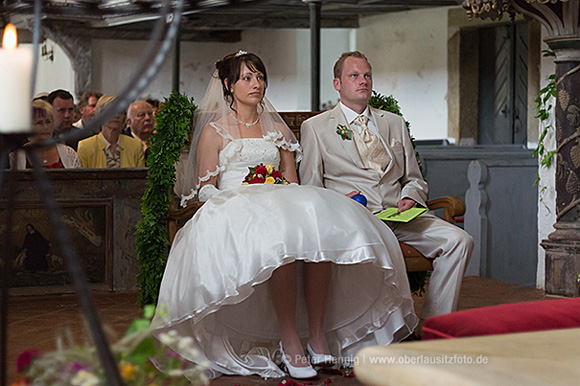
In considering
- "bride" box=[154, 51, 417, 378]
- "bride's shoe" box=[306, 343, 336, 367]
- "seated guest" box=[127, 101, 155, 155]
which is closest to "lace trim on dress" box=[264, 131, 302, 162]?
"bride" box=[154, 51, 417, 378]

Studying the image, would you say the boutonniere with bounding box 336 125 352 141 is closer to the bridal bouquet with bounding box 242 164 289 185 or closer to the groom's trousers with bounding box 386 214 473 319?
the bridal bouquet with bounding box 242 164 289 185

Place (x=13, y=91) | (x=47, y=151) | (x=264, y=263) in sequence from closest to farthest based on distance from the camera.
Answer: (x=13, y=91)
(x=264, y=263)
(x=47, y=151)

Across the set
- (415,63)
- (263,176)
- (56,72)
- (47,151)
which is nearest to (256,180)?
(263,176)

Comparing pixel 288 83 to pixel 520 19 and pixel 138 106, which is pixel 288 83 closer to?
pixel 520 19

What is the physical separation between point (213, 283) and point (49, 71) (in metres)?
14.2

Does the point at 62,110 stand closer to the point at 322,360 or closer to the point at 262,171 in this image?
the point at 262,171

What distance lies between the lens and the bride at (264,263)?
12.4 ft

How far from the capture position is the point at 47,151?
655 cm

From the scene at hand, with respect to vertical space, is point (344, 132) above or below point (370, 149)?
above

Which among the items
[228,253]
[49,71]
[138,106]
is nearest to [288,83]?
[49,71]

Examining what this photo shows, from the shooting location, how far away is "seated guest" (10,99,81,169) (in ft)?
20.1

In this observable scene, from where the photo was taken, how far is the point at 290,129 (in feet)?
17.2

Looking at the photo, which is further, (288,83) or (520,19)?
(288,83)

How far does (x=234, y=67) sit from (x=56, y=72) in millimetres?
12869
